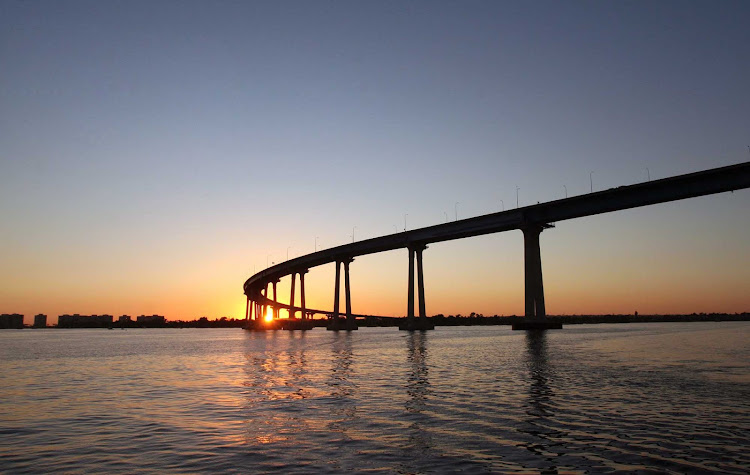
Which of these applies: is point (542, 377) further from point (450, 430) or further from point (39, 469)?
point (39, 469)

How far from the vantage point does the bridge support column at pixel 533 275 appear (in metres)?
106

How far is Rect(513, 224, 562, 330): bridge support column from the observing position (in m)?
106

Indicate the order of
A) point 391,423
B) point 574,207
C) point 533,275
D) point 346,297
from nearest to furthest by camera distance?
point 391,423, point 574,207, point 533,275, point 346,297

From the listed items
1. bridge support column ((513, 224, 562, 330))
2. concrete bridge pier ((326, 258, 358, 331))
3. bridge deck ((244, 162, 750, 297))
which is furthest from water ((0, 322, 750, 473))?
concrete bridge pier ((326, 258, 358, 331))

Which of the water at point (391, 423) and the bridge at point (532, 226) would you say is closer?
the water at point (391, 423)

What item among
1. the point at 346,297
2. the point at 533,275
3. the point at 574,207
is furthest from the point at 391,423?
the point at 346,297

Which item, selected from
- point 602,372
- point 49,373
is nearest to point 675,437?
point 602,372

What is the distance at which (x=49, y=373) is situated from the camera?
4056 centimetres

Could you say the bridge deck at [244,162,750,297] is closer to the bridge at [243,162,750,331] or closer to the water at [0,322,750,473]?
the bridge at [243,162,750,331]

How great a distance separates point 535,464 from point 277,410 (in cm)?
1132

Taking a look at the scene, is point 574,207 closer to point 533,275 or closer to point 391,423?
point 533,275

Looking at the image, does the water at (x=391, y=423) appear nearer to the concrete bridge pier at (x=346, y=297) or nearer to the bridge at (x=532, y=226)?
the bridge at (x=532, y=226)

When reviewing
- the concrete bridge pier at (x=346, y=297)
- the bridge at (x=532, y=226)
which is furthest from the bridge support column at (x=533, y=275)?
the concrete bridge pier at (x=346, y=297)

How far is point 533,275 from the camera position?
106750mm
